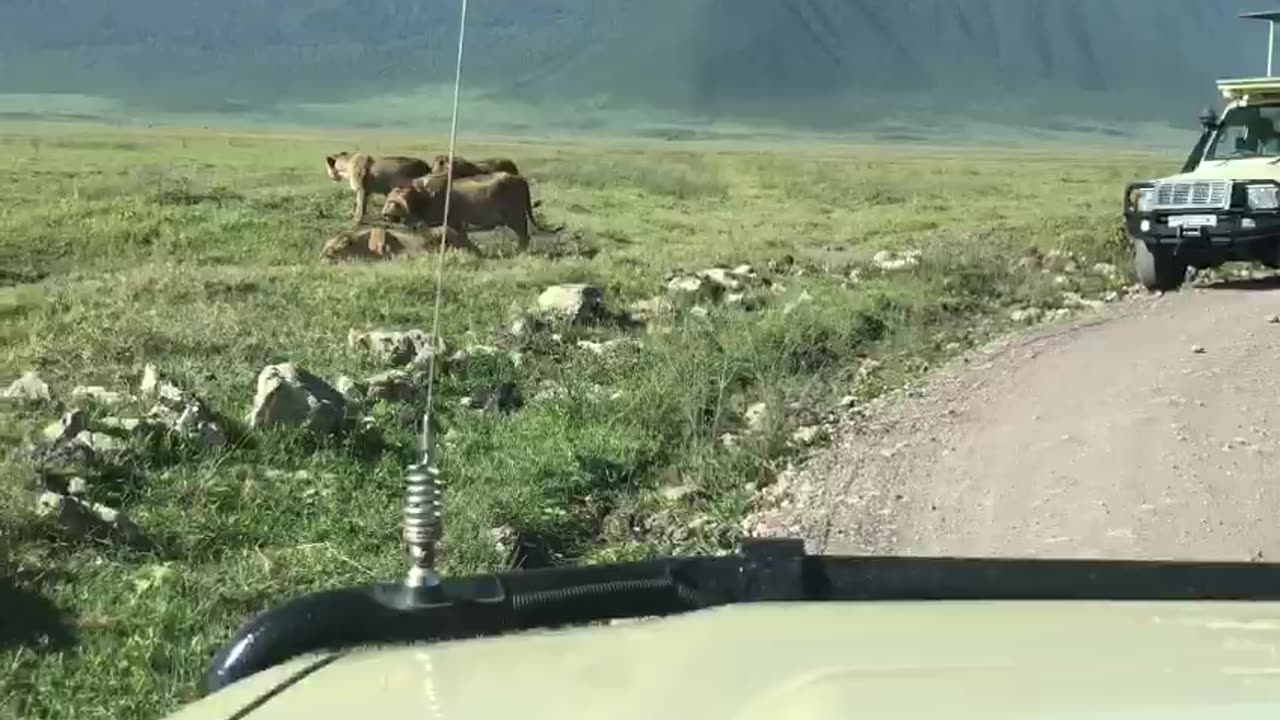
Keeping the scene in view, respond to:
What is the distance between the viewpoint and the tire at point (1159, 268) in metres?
10.4

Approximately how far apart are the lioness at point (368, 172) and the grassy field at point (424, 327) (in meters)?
0.16

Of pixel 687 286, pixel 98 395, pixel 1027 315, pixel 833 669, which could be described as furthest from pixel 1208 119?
pixel 833 669

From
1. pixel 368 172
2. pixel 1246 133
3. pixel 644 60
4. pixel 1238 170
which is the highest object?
pixel 644 60

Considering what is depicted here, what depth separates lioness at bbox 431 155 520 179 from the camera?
11000mm

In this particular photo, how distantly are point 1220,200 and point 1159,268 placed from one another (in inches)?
28.9

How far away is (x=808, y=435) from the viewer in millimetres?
5969

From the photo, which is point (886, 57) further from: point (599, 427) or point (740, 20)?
point (599, 427)

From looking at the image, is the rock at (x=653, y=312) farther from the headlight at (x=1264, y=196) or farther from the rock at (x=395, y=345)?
the headlight at (x=1264, y=196)

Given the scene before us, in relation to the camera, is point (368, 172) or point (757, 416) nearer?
point (757, 416)

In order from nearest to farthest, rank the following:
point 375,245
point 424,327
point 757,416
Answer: point 757,416 → point 424,327 → point 375,245

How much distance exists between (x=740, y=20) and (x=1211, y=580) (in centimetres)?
1899

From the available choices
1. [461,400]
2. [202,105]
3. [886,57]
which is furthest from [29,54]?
[886,57]

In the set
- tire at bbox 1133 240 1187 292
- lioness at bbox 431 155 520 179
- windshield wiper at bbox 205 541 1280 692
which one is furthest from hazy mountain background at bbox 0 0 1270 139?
tire at bbox 1133 240 1187 292

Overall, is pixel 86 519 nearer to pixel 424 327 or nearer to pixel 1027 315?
pixel 424 327
